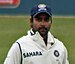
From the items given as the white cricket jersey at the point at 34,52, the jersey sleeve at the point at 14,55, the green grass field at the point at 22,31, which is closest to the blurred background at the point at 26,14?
the green grass field at the point at 22,31

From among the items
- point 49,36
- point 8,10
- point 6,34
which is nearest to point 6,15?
point 8,10

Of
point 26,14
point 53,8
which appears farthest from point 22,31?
point 26,14

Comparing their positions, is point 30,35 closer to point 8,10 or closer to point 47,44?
point 47,44

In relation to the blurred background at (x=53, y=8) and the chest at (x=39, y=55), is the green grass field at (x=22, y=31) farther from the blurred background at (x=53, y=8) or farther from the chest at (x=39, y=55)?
the chest at (x=39, y=55)

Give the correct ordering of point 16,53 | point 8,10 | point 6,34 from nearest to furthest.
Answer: point 16,53, point 6,34, point 8,10

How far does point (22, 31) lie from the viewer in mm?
16797

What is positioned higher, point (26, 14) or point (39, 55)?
point (39, 55)

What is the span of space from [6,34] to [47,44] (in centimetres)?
1194

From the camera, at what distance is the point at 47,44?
471cm

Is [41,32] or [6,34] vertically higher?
[41,32]

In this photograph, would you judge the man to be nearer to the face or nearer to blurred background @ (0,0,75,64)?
the face

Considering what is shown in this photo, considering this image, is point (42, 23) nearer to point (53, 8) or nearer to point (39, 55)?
point (39, 55)

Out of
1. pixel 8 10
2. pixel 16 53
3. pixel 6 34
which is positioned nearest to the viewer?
pixel 16 53

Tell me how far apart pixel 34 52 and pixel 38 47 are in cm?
8
